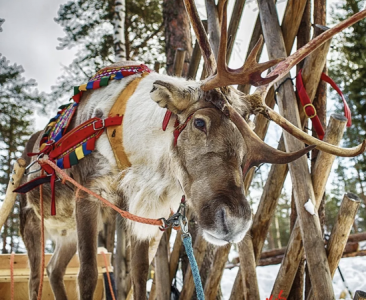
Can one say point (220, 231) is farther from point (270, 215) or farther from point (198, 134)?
point (270, 215)

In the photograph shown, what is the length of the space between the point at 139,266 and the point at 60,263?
126 centimetres

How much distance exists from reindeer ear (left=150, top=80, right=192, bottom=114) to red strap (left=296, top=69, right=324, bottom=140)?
913 millimetres

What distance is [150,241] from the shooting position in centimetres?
311

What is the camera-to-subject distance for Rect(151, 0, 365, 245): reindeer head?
1.68m

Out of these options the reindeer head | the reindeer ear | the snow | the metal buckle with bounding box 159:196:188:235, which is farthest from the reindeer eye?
the snow

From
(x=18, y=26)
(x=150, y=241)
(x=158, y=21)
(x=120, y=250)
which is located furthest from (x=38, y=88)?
(x=150, y=241)

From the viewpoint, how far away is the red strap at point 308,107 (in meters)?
2.48

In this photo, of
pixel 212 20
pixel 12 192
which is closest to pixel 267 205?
pixel 212 20

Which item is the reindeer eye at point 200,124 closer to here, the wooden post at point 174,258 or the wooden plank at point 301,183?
the wooden plank at point 301,183

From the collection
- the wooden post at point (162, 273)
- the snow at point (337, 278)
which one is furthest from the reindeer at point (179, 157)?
the snow at point (337, 278)

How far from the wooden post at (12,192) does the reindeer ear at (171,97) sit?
72.6 inches

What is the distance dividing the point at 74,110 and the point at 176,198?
122 centimetres

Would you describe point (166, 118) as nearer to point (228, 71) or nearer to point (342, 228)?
point (228, 71)

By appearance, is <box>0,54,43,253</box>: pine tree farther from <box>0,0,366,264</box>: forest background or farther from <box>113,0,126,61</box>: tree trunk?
<box>113,0,126,61</box>: tree trunk
